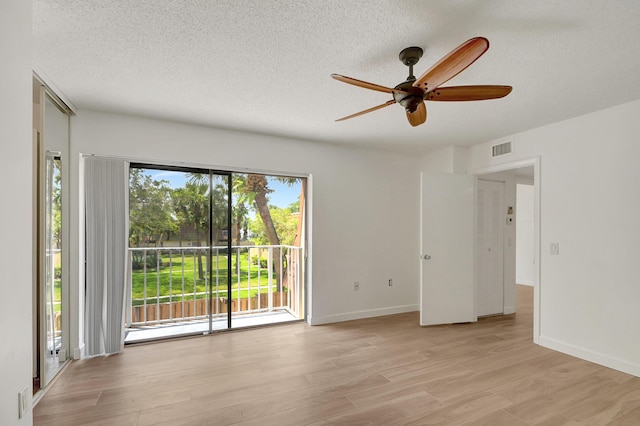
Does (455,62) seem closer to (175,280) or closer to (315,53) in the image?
(315,53)

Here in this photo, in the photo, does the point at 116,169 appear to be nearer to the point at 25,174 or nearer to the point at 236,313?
the point at 25,174

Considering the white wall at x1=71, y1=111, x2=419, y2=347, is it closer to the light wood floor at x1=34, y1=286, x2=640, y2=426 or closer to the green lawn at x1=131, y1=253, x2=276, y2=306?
the light wood floor at x1=34, y1=286, x2=640, y2=426

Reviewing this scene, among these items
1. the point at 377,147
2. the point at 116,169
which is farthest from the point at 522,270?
the point at 116,169

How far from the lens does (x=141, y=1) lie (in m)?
1.48

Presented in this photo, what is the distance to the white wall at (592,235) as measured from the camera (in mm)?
2625

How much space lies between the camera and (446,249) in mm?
3922

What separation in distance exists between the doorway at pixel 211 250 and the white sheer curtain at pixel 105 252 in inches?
12.5

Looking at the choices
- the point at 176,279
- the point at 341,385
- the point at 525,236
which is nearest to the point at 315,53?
the point at 341,385

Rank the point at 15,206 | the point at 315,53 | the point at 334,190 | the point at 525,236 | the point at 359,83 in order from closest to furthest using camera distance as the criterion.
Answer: the point at 15,206, the point at 359,83, the point at 315,53, the point at 334,190, the point at 525,236

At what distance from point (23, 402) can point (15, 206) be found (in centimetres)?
90

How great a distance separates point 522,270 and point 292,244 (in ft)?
18.6

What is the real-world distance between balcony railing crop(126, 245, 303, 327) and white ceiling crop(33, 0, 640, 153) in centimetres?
174

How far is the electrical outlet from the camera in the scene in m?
1.32

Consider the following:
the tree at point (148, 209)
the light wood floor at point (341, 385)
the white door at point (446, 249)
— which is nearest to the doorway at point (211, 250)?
the tree at point (148, 209)
